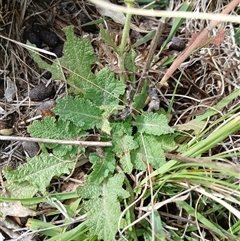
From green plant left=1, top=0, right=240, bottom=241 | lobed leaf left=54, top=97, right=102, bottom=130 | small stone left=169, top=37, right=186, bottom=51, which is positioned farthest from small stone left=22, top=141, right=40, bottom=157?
small stone left=169, top=37, right=186, bottom=51

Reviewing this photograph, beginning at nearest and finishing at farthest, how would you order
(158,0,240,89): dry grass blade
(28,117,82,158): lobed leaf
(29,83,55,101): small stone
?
(158,0,240,89): dry grass blade < (28,117,82,158): lobed leaf < (29,83,55,101): small stone

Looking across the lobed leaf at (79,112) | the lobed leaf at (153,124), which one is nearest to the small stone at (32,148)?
the lobed leaf at (79,112)

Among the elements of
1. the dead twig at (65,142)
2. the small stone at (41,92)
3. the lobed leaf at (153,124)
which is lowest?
the dead twig at (65,142)

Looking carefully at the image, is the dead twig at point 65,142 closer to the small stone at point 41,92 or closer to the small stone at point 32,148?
the small stone at point 32,148

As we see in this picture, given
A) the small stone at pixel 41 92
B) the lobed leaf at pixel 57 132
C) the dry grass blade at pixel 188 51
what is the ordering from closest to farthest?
the dry grass blade at pixel 188 51 → the lobed leaf at pixel 57 132 → the small stone at pixel 41 92

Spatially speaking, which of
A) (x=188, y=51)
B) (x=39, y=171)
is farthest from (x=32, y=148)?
(x=188, y=51)

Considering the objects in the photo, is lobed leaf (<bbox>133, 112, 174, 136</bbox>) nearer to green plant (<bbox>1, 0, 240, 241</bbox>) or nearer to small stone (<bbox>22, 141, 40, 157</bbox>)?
green plant (<bbox>1, 0, 240, 241</bbox>)

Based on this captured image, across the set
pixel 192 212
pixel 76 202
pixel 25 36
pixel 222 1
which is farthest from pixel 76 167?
pixel 222 1

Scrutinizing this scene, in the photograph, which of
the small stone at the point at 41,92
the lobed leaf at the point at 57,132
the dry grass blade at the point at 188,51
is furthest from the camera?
the small stone at the point at 41,92

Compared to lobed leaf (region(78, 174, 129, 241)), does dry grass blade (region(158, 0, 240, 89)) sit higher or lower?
higher

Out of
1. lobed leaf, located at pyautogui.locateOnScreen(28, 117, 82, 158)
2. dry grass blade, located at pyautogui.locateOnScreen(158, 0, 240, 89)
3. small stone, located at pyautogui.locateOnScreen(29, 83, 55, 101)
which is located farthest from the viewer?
small stone, located at pyautogui.locateOnScreen(29, 83, 55, 101)

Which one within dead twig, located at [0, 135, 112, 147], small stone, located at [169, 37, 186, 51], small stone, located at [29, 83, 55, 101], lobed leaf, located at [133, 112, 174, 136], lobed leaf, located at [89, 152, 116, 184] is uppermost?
small stone, located at [169, 37, 186, 51]

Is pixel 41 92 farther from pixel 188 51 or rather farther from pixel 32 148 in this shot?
pixel 188 51

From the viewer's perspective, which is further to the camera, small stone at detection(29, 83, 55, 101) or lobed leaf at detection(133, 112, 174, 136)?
small stone at detection(29, 83, 55, 101)
